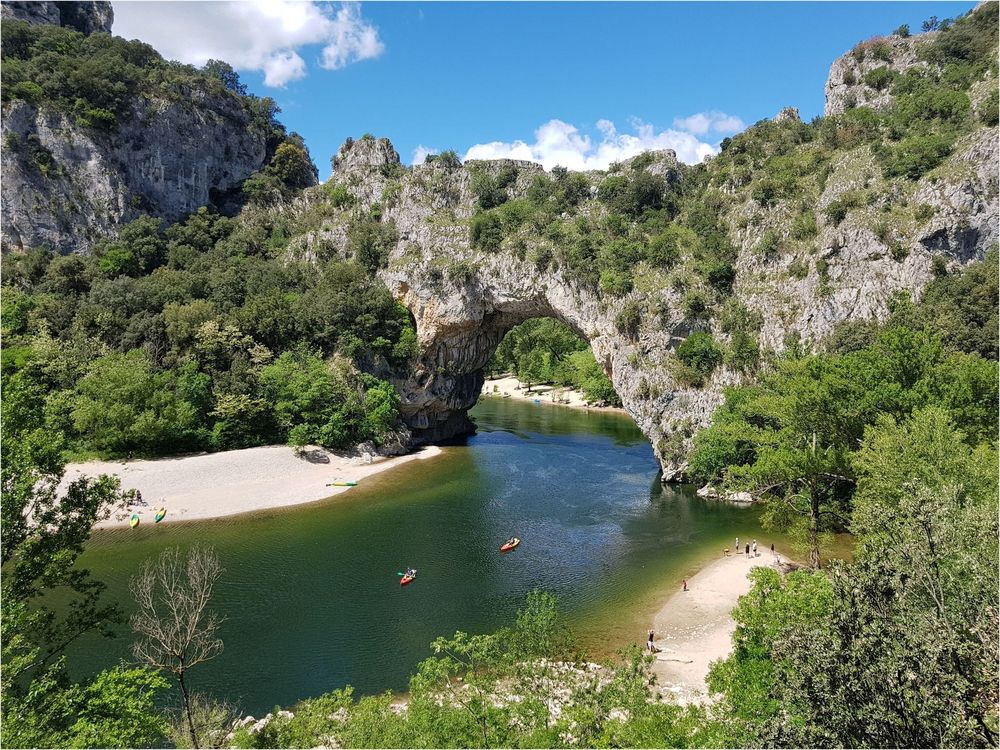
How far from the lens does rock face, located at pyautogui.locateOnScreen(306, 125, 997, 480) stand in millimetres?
37719

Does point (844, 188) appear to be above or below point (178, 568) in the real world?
above

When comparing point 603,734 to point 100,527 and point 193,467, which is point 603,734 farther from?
point 193,467

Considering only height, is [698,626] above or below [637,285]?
below

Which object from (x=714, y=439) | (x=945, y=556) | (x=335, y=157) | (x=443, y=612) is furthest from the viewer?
(x=335, y=157)

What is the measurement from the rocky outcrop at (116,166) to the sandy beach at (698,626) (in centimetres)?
6787

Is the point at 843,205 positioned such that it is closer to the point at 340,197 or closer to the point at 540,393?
the point at 340,197

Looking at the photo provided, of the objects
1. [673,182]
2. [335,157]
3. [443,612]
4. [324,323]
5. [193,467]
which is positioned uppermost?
[335,157]

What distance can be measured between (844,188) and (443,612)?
43572 mm

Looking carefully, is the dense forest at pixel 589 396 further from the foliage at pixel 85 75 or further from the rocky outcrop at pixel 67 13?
the rocky outcrop at pixel 67 13

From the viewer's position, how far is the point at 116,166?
61719 mm

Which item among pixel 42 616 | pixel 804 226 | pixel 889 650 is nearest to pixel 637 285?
pixel 804 226

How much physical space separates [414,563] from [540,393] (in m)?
67.8

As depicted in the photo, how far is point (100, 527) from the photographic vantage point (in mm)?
33125

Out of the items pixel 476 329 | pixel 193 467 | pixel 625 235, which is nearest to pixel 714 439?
pixel 625 235
